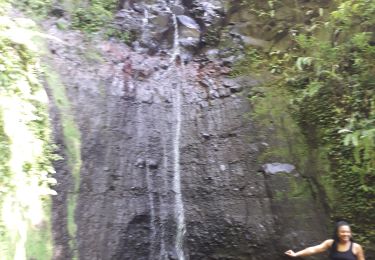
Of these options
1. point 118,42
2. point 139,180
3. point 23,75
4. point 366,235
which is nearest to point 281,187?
point 366,235

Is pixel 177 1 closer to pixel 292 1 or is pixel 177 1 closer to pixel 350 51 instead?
pixel 292 1

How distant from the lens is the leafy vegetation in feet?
17.5

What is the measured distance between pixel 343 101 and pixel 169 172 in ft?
10.1

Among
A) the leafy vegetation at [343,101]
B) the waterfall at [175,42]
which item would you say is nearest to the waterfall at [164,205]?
the leafy vegetation at [343,101]

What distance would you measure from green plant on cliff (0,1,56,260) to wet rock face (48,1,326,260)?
40 cm

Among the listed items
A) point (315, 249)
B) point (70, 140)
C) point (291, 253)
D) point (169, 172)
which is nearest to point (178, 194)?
point (169, 172)

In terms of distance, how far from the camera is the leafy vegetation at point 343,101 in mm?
5336

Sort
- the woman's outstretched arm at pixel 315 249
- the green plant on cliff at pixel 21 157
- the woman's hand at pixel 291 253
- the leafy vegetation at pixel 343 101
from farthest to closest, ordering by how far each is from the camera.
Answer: the leafy vegetation at pixel 343 101, the woman's hand at pixel 291 253, the woman's outstretched arm at pixel 315 249, the green plant on cliff at pixel 21 157

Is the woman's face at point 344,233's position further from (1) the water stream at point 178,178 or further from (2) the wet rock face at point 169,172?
(1) the water stream at point 178,178

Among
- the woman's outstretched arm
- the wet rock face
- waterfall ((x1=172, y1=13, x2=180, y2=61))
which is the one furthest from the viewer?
waterfall ((x1=172, y1=13, x2=180, y2=61))

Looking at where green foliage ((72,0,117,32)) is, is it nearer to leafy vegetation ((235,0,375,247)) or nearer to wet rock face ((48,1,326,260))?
wet rock face ((48,1,326,260))

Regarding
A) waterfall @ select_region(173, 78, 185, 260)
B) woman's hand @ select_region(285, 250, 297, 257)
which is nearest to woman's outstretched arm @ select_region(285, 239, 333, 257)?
woman's hand @ select_region(285, 250, 297, 257)

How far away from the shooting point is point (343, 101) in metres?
6.09

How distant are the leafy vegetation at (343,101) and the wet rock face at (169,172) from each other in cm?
54
